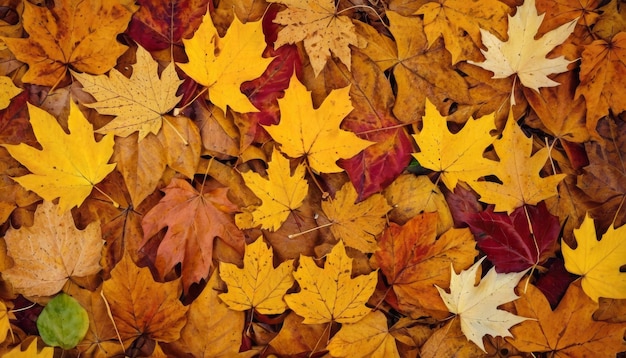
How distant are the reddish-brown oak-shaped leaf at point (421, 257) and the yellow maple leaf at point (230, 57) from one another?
1.44 ft

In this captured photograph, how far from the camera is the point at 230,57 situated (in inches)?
42.6

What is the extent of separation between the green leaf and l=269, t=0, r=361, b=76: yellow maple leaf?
2.43ft

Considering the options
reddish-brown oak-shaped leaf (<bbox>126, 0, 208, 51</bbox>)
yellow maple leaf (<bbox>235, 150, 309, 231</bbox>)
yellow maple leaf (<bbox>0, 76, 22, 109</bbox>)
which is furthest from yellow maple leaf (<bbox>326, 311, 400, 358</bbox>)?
yellow maple leaf (<bbox>0, 76, 22, 109</bbox>)

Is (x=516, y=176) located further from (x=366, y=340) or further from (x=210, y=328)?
(x=210, y=328)


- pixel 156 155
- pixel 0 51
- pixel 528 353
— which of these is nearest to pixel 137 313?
pixel 156 155

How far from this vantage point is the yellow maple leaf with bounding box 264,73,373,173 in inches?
42.3

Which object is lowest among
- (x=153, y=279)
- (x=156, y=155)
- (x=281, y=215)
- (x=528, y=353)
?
(x=528, y=353)

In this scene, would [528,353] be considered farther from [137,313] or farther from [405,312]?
[137,313]

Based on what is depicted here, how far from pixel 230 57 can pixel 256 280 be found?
1.62ft

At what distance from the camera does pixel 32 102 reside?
1.12 metres

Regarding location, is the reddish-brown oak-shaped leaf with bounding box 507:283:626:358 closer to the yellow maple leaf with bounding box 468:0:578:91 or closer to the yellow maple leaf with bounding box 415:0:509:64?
the yellow maple leaf with bounding box 468:0:578:91

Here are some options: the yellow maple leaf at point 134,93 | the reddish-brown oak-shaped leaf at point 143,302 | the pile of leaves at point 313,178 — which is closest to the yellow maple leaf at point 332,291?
the pile of leaves at point 313,178

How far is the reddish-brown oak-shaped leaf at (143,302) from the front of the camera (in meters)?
1.10

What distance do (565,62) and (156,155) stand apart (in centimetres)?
94
